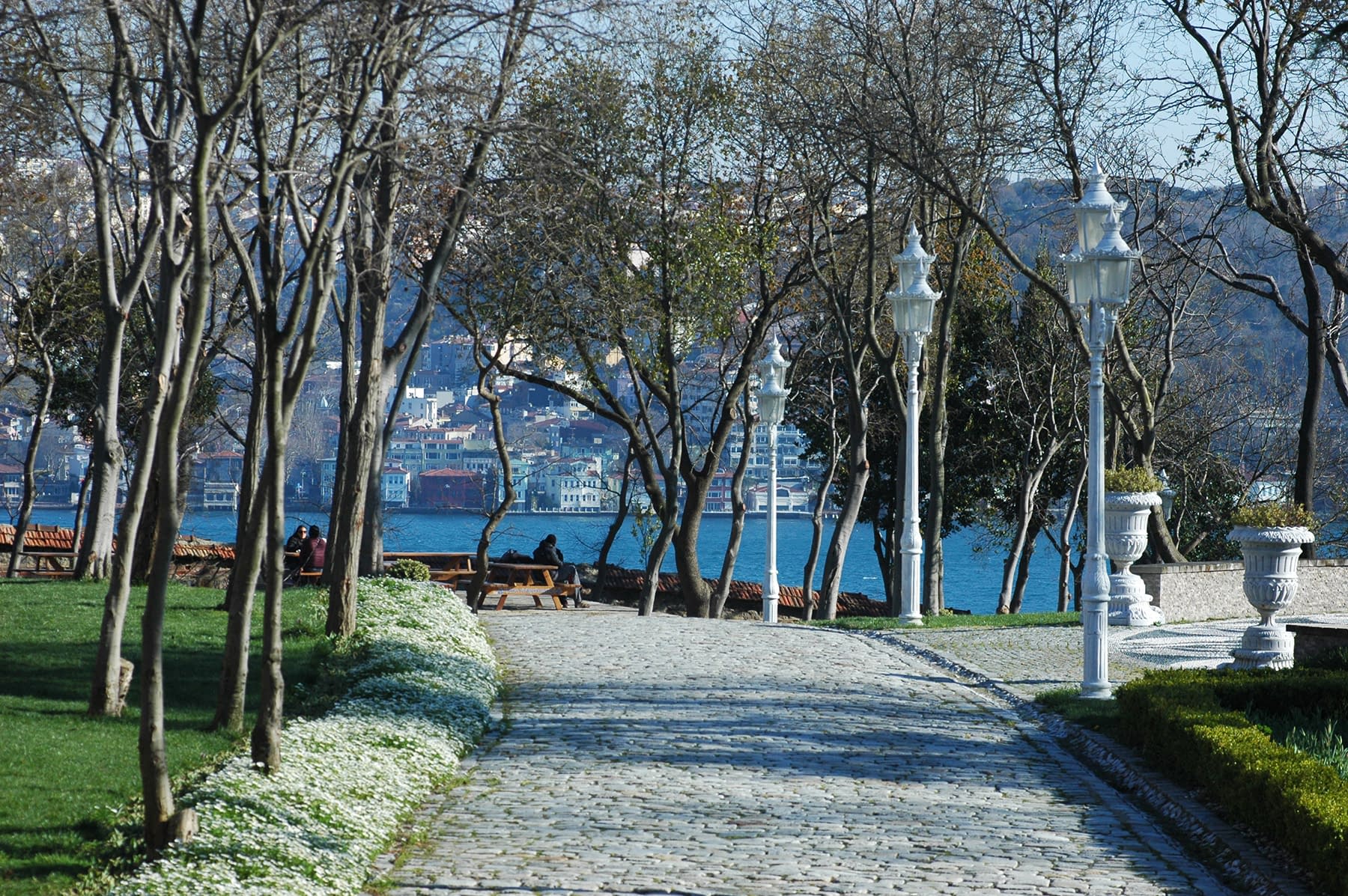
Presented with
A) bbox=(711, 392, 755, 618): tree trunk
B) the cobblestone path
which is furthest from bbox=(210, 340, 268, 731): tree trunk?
bbox=(711, 392, 755, 618): tree trunk

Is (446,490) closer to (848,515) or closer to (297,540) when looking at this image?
(297,540)

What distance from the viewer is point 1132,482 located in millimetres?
18047

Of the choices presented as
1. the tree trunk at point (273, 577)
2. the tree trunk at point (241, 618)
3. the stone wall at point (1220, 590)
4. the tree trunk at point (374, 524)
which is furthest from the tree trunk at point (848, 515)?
the tree trunk at point (273, 577)

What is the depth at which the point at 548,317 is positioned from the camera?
75.9ft

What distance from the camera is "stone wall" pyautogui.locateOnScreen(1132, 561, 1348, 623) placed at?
62.9ft

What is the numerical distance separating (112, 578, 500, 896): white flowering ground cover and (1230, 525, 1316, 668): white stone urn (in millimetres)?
7496

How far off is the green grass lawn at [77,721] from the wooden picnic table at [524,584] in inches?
235

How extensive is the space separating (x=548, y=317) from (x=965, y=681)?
11.7 meters

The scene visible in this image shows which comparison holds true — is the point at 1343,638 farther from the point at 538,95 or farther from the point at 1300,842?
the point at 538,95

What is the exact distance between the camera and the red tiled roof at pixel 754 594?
3161 cm

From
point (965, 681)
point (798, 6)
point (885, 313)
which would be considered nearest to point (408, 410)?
point (885, 313)

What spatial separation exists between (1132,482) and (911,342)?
3414mm

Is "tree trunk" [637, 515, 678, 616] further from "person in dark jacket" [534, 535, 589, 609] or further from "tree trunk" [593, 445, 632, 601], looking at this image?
"tree trunk" [593, 445, 632, 601]

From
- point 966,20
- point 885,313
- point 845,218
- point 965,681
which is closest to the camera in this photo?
point 965,681
